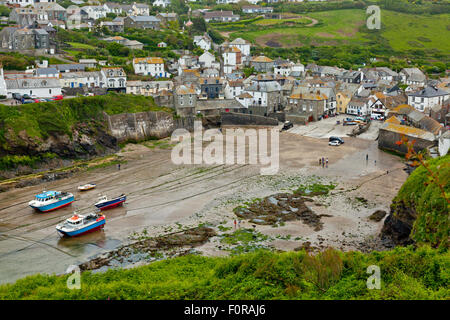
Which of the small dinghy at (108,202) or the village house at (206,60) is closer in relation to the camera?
the small dinghy at (108,202)

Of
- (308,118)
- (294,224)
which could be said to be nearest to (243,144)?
(308,118)

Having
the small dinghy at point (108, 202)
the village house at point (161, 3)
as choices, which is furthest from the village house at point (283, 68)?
the small dinghy at point (108, 202)

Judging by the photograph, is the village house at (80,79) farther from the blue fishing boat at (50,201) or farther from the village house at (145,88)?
the blue fishing boat at (50,201)

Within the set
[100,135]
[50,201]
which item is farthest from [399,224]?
[100,135]

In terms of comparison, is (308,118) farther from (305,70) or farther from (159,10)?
(159,10)

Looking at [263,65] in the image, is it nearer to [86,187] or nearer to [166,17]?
[166,17]

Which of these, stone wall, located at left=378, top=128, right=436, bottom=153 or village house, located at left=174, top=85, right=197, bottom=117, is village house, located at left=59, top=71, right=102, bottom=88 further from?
stone wall, located at left=378, top=128, right=436, bottom=153
